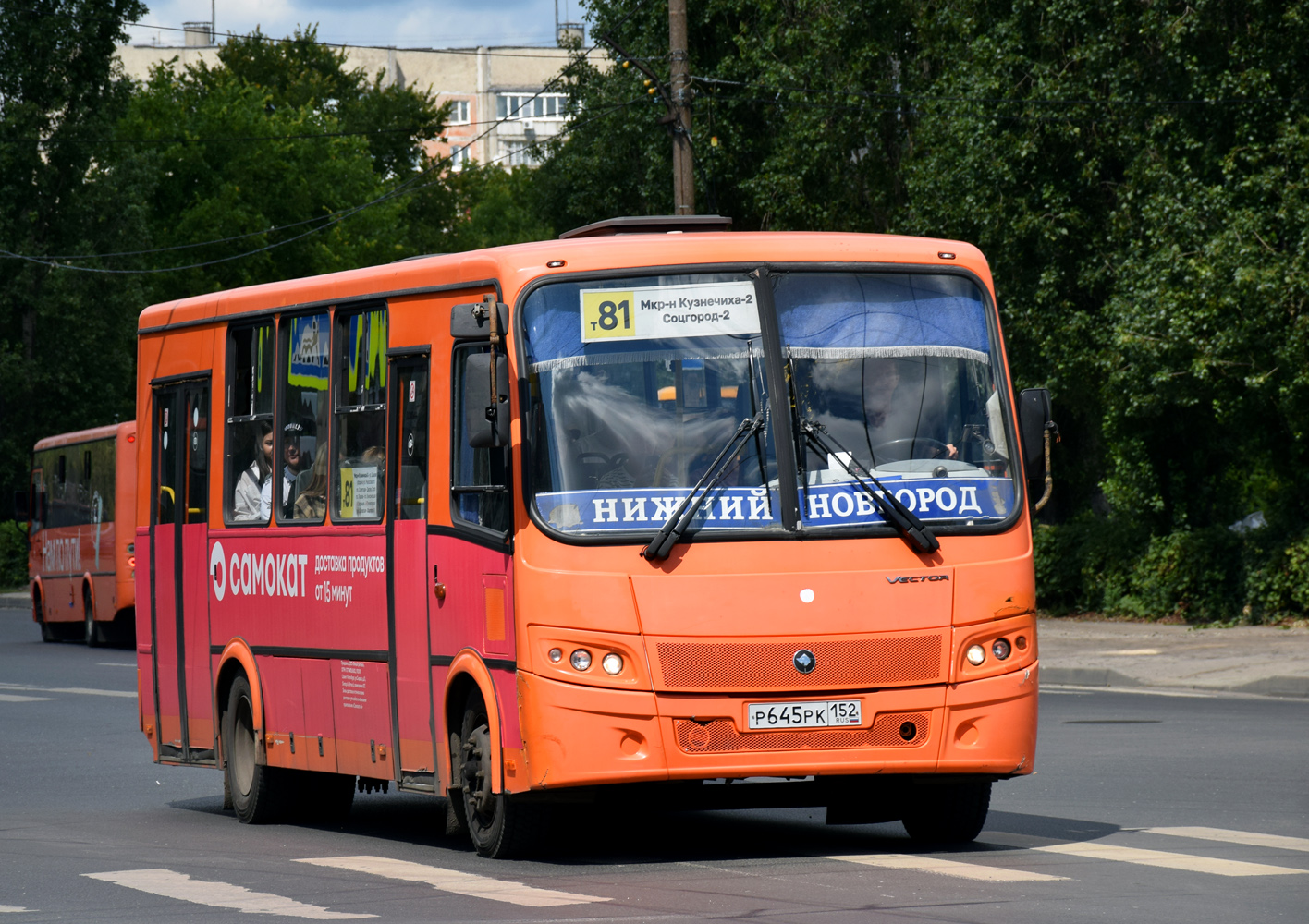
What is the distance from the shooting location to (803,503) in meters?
9.53

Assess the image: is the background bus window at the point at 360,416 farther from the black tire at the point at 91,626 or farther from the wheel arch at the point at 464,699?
the black tire at the point at 91,626

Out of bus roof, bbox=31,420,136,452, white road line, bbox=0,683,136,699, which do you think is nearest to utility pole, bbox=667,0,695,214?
white road line, bbox=0,683,136,699

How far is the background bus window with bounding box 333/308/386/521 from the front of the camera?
36.4 feet

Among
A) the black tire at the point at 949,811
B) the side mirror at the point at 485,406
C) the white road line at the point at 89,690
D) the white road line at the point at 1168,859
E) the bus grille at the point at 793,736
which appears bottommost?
the white road line at the point at 89,690

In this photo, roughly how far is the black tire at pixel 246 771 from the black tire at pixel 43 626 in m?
24.5

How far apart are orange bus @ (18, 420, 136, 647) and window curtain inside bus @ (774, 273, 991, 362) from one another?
23904 millimetres

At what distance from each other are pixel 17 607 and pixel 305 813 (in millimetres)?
38853

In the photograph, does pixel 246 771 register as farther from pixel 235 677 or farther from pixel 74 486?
pixel 74 486

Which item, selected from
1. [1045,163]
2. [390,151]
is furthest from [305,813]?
[390,151]

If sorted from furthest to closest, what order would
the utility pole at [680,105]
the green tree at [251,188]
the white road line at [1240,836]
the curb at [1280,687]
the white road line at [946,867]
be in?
the green tree at [251,188] → the utility pole at [680,105] → the curb at [1280,687] → the white road line at [1240,836] → the white road line at [946,867]

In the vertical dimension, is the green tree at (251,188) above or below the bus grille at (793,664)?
above

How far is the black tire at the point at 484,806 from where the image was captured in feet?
31.8

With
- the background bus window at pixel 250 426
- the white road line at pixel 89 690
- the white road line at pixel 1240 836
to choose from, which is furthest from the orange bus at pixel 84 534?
the white road line at pixel 1240 836

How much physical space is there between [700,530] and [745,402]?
0.63 m
